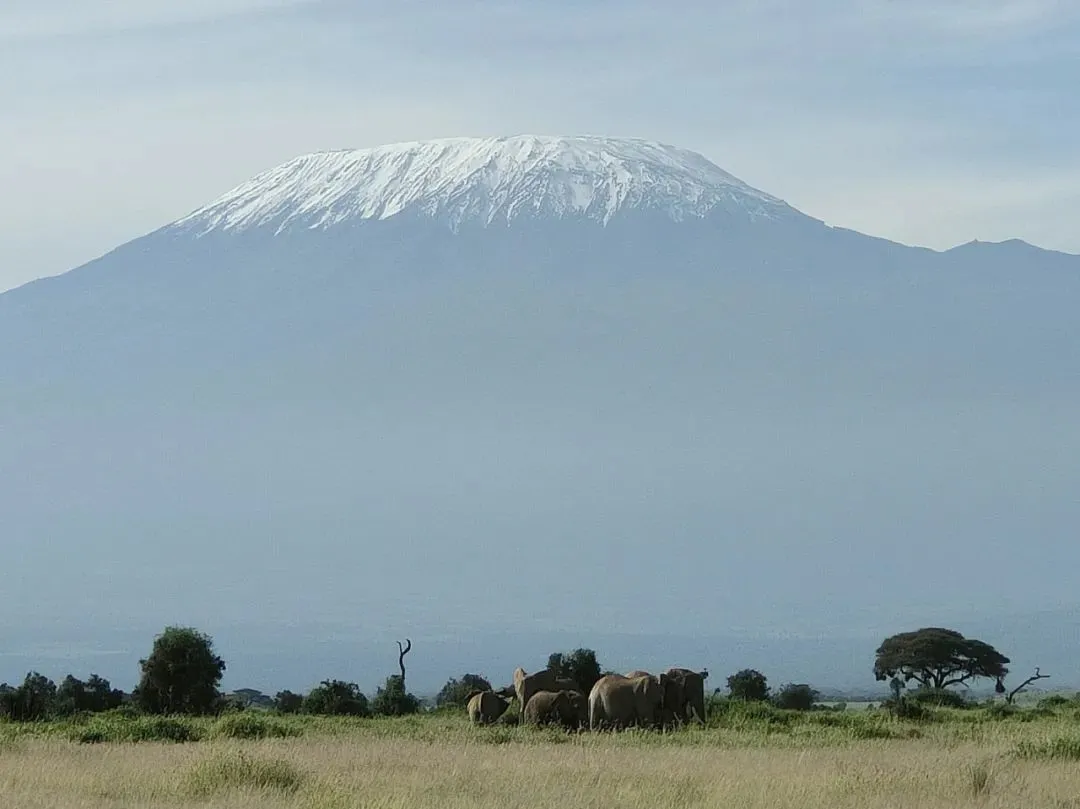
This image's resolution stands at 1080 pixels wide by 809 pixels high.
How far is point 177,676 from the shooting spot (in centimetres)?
3500

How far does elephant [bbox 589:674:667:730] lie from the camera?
2645 centimetres

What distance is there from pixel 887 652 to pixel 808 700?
768 inches

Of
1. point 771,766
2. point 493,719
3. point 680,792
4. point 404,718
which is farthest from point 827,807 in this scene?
point 404,718

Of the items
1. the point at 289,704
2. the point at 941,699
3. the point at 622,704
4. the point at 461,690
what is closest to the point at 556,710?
the point at 622,704

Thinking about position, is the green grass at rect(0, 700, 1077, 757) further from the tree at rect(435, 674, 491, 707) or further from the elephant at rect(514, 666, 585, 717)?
the tree at rect(435, 674, 491, 707)

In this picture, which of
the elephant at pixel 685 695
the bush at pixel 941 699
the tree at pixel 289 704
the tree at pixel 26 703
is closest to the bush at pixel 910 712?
the elephant at pixel 685 695

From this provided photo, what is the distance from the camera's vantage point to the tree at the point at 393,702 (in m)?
36.1

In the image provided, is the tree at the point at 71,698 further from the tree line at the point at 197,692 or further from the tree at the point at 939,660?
the tree at the point at 939,660

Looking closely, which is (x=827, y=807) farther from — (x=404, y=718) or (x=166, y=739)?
(x=404, y=718)

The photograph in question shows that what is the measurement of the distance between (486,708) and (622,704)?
9.75 ft

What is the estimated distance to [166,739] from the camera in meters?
24.4

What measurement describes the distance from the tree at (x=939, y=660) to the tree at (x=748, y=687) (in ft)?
53.8

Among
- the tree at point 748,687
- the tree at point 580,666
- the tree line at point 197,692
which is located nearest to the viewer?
the tree at point 580,666

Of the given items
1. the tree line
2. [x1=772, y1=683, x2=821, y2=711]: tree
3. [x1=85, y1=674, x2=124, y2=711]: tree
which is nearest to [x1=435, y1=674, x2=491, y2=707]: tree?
the tree line
